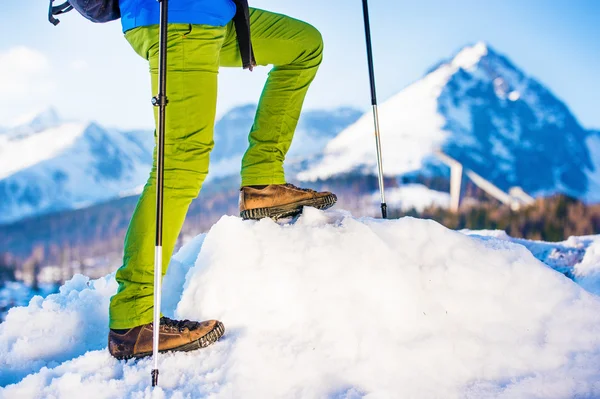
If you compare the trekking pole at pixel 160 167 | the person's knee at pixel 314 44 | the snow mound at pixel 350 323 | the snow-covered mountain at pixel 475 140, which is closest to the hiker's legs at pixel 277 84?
the person's knee at pixel 314 44

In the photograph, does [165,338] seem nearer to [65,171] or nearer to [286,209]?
[286,209]

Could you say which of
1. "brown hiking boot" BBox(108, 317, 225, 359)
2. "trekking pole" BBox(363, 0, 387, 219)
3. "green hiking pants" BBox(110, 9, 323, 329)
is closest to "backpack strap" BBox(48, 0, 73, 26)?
"green hiking pants" BBox(110, 9, 323, 329)

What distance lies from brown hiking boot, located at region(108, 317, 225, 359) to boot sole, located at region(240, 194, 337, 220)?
2.95 feet

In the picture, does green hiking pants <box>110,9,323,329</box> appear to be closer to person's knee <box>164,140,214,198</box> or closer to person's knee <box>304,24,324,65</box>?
person's knee <box>164,140,214,198</box>

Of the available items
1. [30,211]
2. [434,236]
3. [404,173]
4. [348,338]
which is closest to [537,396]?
[348,338]

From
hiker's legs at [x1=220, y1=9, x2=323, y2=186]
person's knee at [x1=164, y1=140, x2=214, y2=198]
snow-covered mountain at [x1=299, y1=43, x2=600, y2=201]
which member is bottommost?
person's knee at [x1=164, y1=140, x2=214, y2=198]

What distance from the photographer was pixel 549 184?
175625 mm

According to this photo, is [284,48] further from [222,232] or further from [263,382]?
[263,382]

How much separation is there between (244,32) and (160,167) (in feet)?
2.97

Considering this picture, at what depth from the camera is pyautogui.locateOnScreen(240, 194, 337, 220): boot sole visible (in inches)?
128

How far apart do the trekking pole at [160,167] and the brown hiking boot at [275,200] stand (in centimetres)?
96

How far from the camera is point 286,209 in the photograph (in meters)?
3.34

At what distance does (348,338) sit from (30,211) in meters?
165

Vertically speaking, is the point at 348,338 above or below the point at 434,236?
below
